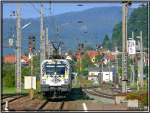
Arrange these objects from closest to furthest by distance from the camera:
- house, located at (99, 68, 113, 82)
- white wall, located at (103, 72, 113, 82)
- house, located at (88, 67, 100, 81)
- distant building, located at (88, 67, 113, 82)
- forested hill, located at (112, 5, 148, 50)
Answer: forested hill, located at (112, 5, 148, 50), distant building, located at (88, 67, 113, 82), white wall, located at (103, 72, 113, 82), house, located at (99, 68, 113, 82), house, located at (88, 67, 100, 81)

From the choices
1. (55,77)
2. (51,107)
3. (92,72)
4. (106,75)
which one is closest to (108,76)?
(106,75)

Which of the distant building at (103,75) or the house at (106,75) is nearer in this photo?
the distant building at (103,75)

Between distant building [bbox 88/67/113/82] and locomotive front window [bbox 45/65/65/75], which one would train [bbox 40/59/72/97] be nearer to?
locomotive front window [bbox 45/65/65/75]

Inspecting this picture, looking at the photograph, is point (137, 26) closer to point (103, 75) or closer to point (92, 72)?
point (103, 75)

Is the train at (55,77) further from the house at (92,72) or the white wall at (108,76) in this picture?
the house at (92,72)

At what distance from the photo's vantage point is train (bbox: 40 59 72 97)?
4109 centimetres

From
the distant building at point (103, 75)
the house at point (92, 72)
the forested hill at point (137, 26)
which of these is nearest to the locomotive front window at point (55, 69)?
the forested hill at point (137, 26)

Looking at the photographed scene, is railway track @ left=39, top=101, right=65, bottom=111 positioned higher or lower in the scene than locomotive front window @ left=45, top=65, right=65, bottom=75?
lower

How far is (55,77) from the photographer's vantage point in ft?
136

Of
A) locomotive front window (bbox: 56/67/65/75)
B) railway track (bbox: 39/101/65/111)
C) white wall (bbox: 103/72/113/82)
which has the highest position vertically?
locomotive front window (bbox: 56/67/65/75)

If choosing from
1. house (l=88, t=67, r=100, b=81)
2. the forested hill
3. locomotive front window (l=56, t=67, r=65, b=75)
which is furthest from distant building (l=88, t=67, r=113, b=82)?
locomotive front window (l=56, t=67, r=65, b=75)

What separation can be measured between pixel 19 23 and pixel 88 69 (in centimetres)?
10759

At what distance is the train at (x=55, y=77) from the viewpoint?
135ft

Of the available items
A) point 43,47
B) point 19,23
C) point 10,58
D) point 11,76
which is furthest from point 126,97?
point 10,58
